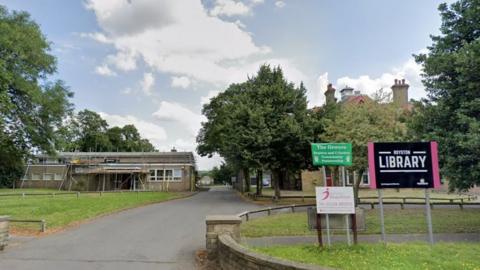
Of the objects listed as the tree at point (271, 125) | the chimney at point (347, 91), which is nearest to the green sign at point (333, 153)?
the tree at point (271, 125)

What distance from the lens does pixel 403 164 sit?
8.64 meters

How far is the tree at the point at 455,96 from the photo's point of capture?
33.6 ft

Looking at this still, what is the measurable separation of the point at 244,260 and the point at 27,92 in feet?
58.4

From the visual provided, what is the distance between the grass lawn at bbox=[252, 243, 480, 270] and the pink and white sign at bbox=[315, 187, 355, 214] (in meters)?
0.85

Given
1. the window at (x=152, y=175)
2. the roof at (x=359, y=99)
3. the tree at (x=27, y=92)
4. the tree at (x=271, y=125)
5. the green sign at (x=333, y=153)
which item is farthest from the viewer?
the window at (x=152, y=175)

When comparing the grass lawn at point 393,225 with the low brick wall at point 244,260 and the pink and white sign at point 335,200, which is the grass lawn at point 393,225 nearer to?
the pink and white sign at point 335,200

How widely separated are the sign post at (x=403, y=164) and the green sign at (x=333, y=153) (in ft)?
2.27

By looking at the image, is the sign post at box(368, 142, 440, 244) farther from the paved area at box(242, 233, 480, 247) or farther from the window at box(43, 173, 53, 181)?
the window at box(43, 173, 53, 181)

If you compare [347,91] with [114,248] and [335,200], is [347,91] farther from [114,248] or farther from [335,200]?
[114,248]

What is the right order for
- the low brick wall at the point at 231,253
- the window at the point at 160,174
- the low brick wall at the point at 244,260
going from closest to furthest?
the low brick wall at the point at 244,260, the low brick wall at the point at 231,253, the window at the point at 160,174

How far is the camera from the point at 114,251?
31.2 ft

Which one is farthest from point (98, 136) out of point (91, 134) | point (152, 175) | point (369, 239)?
point (369, 239)

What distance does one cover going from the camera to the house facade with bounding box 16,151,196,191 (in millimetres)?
44469

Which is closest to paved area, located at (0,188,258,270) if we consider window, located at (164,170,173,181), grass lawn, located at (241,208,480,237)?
grass lawn, located at (241,208,480,237)
